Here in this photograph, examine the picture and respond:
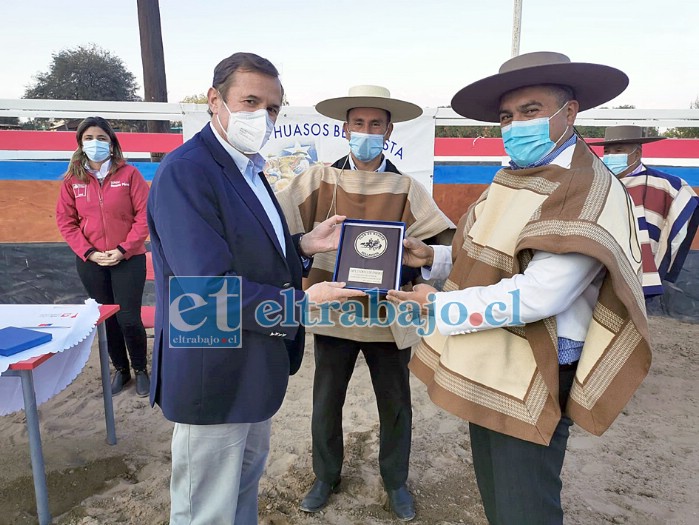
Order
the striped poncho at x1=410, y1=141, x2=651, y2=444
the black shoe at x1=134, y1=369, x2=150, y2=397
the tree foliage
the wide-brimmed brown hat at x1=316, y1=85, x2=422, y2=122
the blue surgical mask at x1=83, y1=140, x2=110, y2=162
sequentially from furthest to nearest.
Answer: the tree foliage → the black shoe at x1=134, y1=369, x2=150, y2=397 → the blue surgical mask at x1=83, y1=140, x2=110, y2=162 → the wide-brimmed brown hat at x1=316, y1=85, x2=422, y2=122 → the striped poncho at x1=410, y1=141, x2=651, y2=444

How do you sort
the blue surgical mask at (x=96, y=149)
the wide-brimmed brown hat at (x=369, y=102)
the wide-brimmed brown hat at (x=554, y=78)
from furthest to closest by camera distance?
the blue surgical mask at (x=96, y=149)
the wide-brimmed brown hat at (x=369, y=102)
the wide-brimmed brown hat at (x=554, y=78)

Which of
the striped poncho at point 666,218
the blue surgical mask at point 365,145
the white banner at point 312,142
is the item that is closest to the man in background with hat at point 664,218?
the striped poncho at point 666,218

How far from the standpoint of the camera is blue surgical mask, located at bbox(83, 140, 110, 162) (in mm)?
3811

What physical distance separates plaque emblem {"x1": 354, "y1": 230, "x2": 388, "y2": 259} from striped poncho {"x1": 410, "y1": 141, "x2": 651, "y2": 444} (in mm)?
482

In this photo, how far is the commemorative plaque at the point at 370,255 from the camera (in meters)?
2.09

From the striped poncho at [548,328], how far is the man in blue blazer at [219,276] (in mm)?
621

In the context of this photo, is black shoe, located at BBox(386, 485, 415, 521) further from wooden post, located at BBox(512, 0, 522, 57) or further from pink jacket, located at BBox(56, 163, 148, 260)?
wooden post, located at BBox(512, 0, 522, 57)

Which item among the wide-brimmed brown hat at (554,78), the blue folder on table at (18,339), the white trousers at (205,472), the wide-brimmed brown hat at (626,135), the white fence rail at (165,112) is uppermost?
the white fence rail at (165,112)

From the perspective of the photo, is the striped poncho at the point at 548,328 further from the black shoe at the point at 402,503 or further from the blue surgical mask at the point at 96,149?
the blue surgical mask at the point at 96,149

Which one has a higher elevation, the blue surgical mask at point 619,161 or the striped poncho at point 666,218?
the blue surgical mask at point 619,161

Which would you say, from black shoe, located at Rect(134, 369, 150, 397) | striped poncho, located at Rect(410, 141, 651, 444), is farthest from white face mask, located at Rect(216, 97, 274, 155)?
black shoe, located at Rect(134, 369, 150, 397)

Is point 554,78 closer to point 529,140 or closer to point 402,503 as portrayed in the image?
point 529,140

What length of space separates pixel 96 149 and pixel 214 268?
9.80 ft

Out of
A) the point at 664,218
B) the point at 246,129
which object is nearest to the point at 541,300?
the point at 246,129
